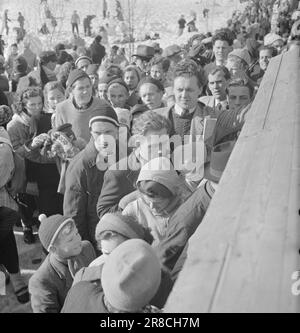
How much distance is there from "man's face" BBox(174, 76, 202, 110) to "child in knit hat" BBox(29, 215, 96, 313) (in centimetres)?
163

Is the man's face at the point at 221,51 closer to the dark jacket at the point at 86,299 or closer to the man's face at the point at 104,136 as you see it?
the man's face at the point at 104,136

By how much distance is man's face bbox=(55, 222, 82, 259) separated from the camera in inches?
Answer: 117

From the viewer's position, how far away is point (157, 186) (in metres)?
2.71

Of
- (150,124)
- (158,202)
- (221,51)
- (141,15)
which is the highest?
(141,15)

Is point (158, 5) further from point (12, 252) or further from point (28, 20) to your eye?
point (12, 252)

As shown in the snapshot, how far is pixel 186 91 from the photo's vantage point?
13.4 ft

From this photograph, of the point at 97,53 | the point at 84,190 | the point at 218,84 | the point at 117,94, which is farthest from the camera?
the point at 97,53

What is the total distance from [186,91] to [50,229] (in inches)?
70.9

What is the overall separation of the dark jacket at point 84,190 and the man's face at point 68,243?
58 centimetres

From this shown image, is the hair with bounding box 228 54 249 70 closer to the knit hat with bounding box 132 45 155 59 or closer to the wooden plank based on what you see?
the knit hat with bounding box 132 45 155 59

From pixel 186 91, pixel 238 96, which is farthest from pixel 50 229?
pixel 238 96

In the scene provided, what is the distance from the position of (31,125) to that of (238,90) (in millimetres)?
2189

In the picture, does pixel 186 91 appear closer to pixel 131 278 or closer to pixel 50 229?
pixel 50 229

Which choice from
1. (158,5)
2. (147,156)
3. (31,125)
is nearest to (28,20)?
(158,5)
